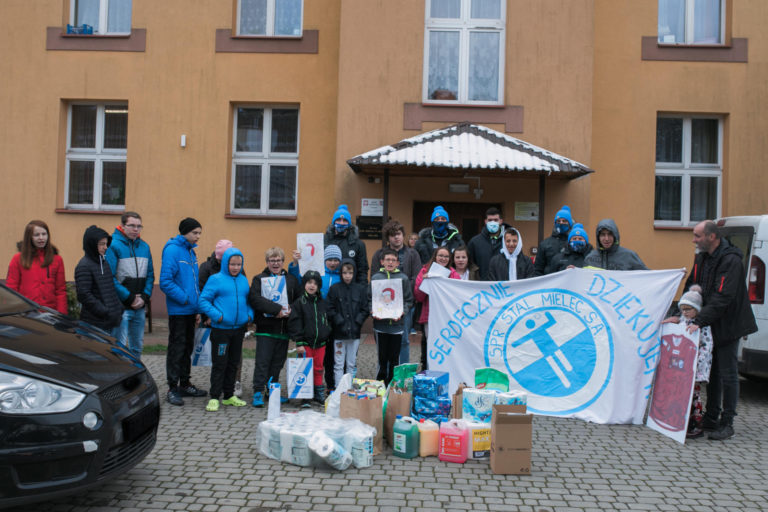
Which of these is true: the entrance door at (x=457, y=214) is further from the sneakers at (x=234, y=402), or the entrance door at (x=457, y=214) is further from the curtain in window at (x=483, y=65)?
the sneakers at (x=234, y=402)

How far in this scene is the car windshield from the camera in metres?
4.27

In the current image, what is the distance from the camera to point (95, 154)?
41.8ft

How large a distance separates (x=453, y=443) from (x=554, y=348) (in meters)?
1.88

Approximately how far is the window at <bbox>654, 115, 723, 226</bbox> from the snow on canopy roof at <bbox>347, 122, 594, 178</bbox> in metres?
2.73

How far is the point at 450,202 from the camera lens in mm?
11750

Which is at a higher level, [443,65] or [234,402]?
[443,65]

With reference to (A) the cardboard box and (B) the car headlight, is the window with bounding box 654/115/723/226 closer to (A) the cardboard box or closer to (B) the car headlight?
(A) the cardboard box

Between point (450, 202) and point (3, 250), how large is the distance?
895cm

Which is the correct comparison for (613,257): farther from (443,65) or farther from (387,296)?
(443,65)

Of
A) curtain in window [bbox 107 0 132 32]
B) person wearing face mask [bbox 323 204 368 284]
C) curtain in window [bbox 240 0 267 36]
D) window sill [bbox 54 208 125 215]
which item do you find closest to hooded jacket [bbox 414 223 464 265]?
person wearing face mask [bbox 323 204 368 284]

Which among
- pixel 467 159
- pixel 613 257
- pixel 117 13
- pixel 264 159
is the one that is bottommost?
pixel 613 257

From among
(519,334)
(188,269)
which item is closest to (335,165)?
(188,269)

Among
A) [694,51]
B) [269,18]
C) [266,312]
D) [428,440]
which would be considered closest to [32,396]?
[428,440]

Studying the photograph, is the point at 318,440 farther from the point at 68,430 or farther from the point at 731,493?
the point at 731,493
